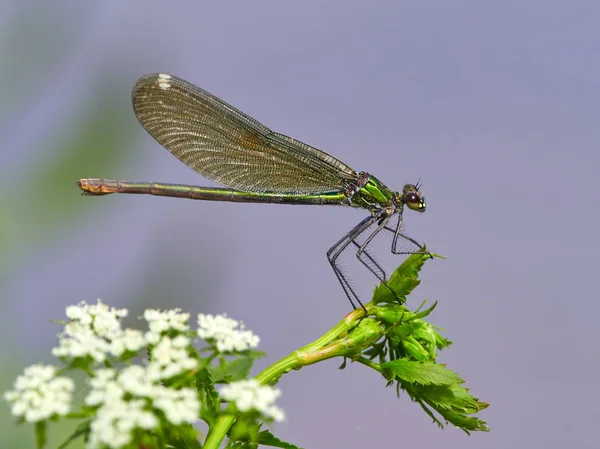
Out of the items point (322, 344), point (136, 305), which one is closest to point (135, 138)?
point (136, 305)

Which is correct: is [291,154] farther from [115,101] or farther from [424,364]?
[424,364]

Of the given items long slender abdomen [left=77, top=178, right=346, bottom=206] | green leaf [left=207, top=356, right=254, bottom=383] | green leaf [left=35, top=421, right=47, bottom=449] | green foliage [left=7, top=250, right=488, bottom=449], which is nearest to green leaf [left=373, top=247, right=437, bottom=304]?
green foliage [left=7, top=250, right=488, bottom=449]

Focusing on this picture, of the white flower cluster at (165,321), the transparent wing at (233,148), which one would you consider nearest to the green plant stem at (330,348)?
the white flower cluster at (165,321)

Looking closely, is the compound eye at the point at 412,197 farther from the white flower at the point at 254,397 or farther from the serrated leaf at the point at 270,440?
the white flower at the point at 254,397

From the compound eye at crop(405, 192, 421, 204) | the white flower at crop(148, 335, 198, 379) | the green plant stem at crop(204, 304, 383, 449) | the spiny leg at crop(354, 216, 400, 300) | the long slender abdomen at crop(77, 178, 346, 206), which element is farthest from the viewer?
the compound eye at crop(405, 192, 421, 204)

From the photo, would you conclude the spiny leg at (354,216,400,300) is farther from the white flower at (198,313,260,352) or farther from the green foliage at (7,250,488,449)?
the white flower at (198,313,260,352)

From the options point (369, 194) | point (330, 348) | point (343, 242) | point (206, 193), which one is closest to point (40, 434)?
point (330, 348)
